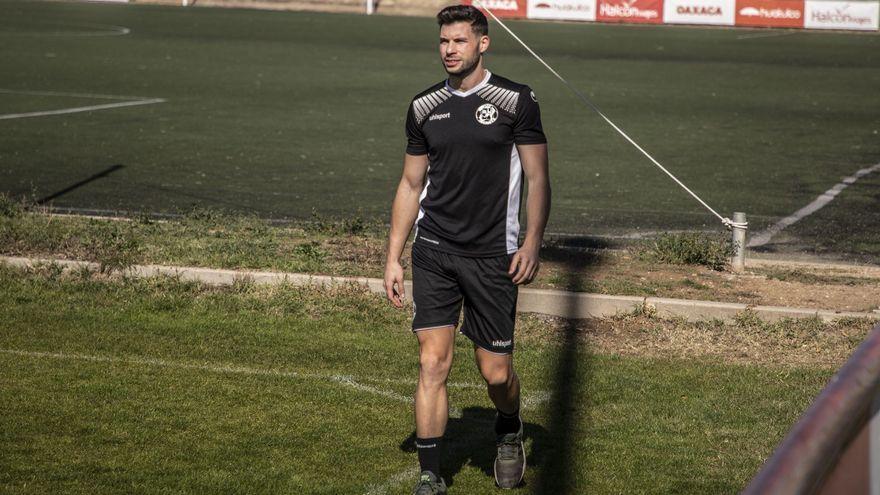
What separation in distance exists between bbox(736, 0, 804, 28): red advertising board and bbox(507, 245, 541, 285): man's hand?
44.4 metres

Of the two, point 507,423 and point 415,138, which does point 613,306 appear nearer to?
point 507,423

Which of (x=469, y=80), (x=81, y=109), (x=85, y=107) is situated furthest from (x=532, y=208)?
(x=85, y=107)

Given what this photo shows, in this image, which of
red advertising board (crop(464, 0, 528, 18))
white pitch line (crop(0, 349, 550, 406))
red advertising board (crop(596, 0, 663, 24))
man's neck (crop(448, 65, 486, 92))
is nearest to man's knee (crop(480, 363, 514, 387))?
man's neck (crop(448, 65, 486, 92))

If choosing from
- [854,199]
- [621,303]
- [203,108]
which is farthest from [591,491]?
[203,108]

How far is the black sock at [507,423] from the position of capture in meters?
6.07

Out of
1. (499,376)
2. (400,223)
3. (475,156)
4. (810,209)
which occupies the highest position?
(475,156)

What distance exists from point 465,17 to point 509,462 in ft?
6.61

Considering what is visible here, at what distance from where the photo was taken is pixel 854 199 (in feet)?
48.1

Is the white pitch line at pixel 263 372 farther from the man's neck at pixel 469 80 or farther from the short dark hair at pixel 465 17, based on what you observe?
the short dark hair at pixel 465 17

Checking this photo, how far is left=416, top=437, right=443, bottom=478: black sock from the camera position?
19.2ft

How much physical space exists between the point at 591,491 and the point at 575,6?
1812 inches

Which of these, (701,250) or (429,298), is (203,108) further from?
(429,298)

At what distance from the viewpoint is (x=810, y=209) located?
46.3ft

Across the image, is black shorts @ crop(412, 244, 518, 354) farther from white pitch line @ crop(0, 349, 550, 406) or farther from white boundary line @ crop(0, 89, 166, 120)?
white boundary line @ crop(0, 89, 166, 120)
